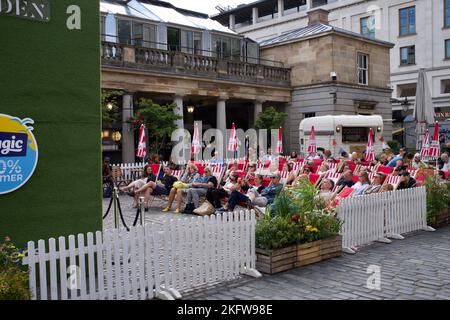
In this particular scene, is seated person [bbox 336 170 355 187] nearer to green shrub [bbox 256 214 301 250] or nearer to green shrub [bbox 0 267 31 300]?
green shrub [bbox 256 214 301 250]

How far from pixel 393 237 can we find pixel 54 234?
6777 millimetres

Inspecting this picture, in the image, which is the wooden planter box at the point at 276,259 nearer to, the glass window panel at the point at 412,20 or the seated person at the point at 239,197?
the seated person at the point at 239,197

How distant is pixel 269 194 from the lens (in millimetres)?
11750

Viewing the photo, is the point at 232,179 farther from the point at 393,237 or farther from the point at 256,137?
the point at 256,137

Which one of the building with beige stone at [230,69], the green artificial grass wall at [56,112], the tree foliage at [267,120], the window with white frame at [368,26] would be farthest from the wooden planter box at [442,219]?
the window with white frame at [368,26]

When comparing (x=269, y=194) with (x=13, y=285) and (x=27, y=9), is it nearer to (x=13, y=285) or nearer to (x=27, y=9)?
(x=27, y=9)

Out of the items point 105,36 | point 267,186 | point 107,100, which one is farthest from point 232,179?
point 105,36

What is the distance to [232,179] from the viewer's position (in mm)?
12719

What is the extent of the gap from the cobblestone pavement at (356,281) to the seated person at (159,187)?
671 centimetres

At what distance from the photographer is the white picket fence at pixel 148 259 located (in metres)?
5.34

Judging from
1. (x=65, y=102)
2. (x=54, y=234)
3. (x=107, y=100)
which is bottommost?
(x=54, y=234)

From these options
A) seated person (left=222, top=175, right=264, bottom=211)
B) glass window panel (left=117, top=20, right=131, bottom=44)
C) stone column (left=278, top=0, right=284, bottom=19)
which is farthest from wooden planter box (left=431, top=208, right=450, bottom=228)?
stone column (left=278, top=0, right=284, bottom=19)

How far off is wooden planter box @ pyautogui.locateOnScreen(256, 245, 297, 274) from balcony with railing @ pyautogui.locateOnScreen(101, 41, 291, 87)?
17.1 meters
